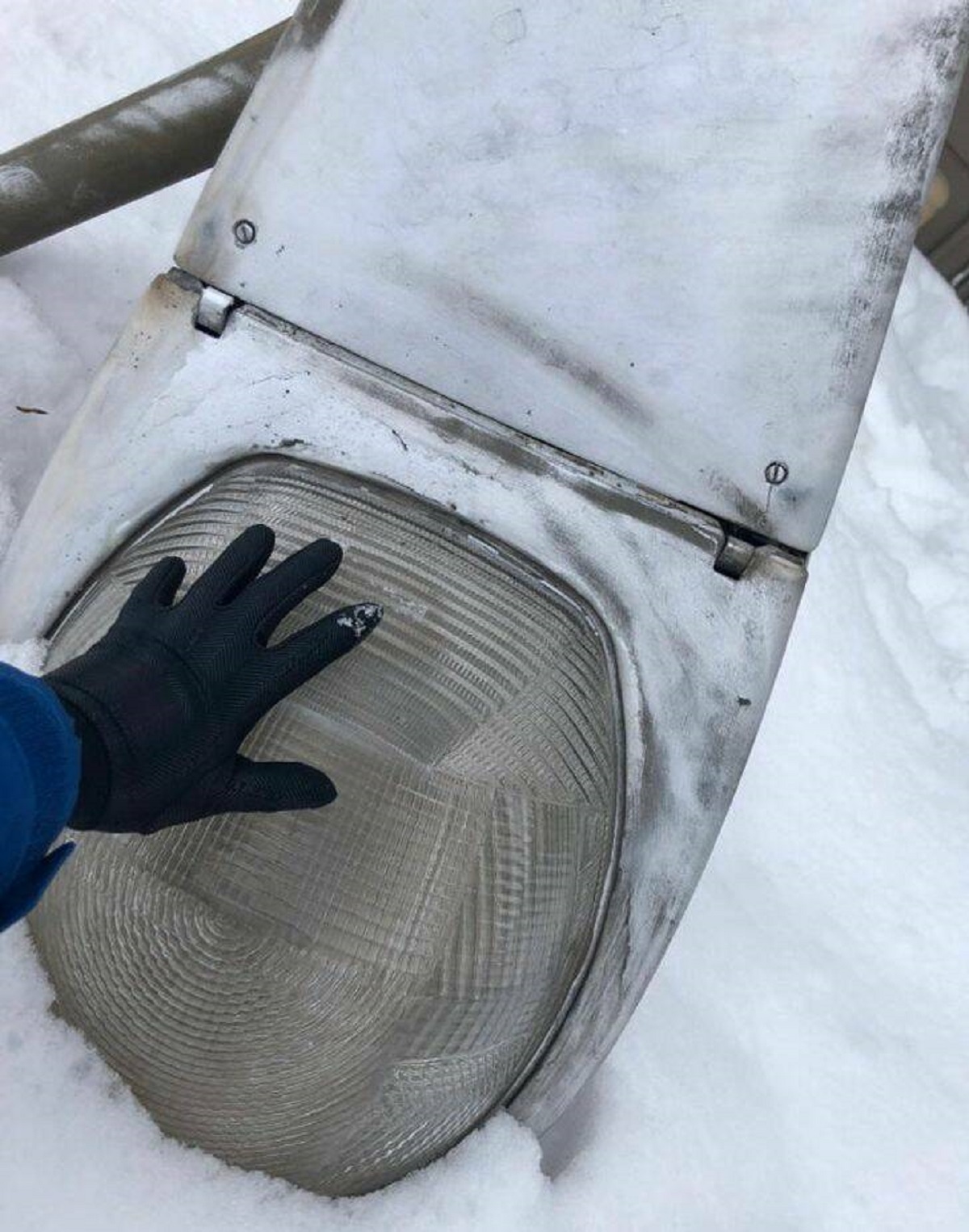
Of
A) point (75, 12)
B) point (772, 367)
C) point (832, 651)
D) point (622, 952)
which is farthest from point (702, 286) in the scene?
point (75, 12)

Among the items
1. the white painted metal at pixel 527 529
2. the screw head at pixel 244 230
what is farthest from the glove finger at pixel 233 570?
the screw head at pixel 244 230

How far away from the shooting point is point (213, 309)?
2.92ft

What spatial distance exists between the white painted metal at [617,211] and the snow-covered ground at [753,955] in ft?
1.70

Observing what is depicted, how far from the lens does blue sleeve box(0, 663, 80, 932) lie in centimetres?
62

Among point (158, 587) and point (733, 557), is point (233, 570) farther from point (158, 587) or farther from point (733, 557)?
point (733, 557)

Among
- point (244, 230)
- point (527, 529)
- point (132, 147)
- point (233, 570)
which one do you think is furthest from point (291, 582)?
point (132, 147)

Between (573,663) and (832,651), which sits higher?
(832,651)

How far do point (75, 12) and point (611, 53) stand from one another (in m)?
0.90

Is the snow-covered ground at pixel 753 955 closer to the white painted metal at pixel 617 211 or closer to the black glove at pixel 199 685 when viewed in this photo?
the black glove at pixel 199 685

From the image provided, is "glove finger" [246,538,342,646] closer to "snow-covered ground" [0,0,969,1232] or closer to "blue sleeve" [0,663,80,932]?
"blue sleeve" [0,663,80,932]

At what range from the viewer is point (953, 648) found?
1.49m

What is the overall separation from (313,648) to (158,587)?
125 millimetres

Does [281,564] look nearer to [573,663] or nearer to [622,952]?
[573,663]

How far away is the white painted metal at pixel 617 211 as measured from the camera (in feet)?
2.72
